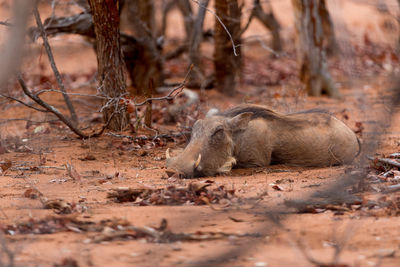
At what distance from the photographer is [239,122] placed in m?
5.63

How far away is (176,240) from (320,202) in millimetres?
1211

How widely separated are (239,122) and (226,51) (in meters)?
4.38

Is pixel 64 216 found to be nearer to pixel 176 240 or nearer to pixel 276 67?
pixel 176 240

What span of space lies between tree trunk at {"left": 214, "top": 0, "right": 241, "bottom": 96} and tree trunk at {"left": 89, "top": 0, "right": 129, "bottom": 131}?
271cm

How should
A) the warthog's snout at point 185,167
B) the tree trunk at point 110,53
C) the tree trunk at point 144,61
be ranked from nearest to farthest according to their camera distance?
the warthog's snout at point 185,167, the tree trunk at point 110,53, the tree trunk at point 144,61

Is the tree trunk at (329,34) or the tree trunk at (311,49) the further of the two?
the tree trunk at (329,34)

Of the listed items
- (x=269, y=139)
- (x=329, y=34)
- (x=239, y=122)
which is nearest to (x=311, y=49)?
(x=329, y=34)

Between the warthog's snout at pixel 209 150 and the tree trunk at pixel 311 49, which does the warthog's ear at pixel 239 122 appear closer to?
the warthog's snout at pixel 209 150

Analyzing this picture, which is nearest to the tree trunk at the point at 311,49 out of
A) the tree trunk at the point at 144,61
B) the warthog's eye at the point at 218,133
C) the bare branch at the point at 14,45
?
the tree trunk at the point at 144,61

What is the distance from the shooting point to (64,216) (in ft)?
11.8

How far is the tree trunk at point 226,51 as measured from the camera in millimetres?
9133

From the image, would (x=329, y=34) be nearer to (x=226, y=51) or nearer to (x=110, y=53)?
(x=226, y=51)

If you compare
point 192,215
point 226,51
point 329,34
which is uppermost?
point 329,34

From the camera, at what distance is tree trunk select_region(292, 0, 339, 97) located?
10.4 metres
